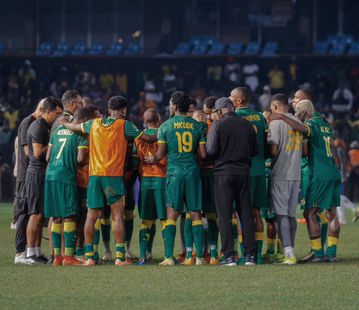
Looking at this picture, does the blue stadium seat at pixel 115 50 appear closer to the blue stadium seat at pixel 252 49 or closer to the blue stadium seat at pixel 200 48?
the blue stadium seat at pixel 200 48

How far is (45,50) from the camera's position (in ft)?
134

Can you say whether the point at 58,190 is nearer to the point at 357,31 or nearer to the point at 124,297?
the point at 124,297

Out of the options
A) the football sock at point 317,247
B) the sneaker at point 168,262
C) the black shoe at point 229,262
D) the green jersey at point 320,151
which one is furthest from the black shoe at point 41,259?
the green jersey at point 320,151

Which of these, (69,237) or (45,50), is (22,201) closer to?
Result: (69,237)

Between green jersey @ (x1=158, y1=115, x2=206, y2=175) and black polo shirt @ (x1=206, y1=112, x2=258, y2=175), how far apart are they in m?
0.22

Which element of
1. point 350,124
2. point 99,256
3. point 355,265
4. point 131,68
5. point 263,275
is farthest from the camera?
point 131,68

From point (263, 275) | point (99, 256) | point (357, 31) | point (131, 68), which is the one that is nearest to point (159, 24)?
point (131, 68)

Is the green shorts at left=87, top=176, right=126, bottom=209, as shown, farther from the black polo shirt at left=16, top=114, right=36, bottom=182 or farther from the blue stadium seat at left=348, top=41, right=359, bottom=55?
the blue stadium seat at left=348, top=41, right=359, bottom=55

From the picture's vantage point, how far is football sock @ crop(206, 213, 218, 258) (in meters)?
14.8

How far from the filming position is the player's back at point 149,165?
15.0 metres

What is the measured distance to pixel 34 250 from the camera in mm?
14914

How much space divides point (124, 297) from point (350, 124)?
85.2 feet

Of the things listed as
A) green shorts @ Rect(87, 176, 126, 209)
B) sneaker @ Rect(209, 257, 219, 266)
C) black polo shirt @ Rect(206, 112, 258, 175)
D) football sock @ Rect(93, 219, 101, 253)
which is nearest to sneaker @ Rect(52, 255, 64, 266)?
football sock @ Rect(93, 219, 101, 253)

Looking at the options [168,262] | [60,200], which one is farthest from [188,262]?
[60,200]
